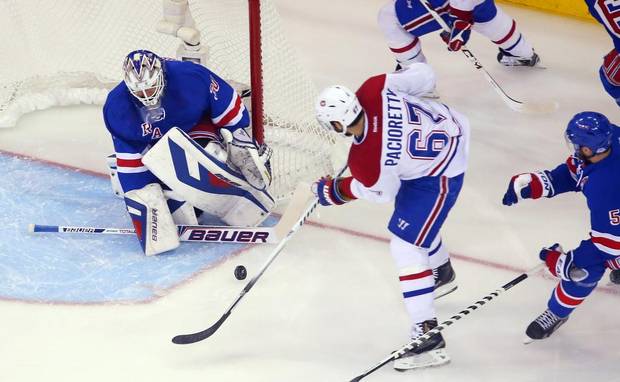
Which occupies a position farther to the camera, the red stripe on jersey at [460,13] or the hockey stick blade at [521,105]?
the hockey stick blade at [521,105]

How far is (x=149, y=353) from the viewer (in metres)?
3.47

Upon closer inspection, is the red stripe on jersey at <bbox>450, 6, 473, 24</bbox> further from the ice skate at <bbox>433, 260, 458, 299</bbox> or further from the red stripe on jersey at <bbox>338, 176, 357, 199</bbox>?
the red stripe on jersey at <bbox>338, 176, 357, 199</bbox>

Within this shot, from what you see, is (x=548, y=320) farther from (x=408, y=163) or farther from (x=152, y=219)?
(x=152, y=219)

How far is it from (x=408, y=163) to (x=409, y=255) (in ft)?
0.95

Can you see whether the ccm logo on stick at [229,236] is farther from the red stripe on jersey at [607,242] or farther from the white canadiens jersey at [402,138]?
the red stripe on jersey at [607,242]

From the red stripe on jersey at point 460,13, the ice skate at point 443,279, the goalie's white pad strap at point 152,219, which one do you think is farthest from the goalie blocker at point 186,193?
the red stripe on jersey at point 460,13

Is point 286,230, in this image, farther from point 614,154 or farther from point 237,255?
point 614,154

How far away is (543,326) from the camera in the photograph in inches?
139

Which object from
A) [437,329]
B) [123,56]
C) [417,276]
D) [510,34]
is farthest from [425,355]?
[123,56]

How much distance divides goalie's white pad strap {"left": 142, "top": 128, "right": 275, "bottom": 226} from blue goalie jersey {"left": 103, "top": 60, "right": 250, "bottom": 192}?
0.10 meters

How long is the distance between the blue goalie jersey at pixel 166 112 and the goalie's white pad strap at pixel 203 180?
98 millimetres

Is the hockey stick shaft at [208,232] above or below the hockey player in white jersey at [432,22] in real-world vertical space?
below

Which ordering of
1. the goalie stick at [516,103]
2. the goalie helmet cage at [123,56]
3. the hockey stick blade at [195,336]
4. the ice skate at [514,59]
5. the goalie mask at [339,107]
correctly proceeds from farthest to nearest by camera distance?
the ice skate at [514,59]
the goalie stick at [516,103]
the goalie helmet cage at [123,56]
the hockey stick blade at [195,336]
the goalie mask at [339,107]

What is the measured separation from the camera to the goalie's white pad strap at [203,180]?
382 cm
